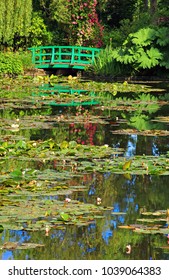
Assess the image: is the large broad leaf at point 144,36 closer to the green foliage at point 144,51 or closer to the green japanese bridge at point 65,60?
the green foliage at point 144,51

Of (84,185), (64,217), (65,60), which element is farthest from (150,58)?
(64,217)

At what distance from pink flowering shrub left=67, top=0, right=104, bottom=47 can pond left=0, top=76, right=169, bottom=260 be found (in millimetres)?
15646

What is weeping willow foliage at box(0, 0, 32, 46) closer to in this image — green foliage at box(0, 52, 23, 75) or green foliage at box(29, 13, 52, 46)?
green foliage at box(29, 13, 52, 46)

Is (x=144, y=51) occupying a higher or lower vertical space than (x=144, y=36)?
lower

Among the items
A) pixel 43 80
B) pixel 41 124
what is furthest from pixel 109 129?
pixel 43 80

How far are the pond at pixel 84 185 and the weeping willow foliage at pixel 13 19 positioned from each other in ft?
45.0

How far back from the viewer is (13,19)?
3159 centimetres

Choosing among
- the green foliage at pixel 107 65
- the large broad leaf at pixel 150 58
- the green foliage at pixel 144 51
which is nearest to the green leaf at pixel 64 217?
the green foliage at pixel 144 51

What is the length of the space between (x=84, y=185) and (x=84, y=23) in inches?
950

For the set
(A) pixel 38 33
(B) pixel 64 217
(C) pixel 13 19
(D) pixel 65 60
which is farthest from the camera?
(A) pixel 38 33

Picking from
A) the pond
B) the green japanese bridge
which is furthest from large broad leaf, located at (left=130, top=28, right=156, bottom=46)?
the pond

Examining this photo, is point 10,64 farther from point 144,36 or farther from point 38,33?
point 38,33

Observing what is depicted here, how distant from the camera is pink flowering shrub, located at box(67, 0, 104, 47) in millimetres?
32906
